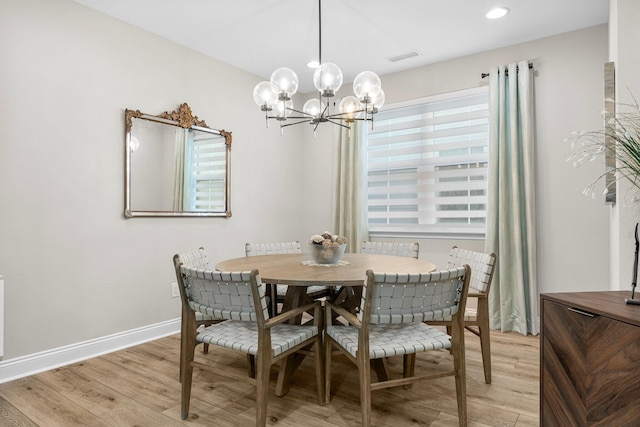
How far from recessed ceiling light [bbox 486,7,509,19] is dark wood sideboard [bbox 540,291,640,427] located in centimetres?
226

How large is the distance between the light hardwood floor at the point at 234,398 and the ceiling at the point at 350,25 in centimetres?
263

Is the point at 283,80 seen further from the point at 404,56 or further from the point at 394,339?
the point at 404,56

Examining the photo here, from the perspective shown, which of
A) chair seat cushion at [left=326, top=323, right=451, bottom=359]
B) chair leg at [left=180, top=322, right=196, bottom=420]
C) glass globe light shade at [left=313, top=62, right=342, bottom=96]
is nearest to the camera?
chair seat cushion at [left=326, top=323, right=451, bottom=359]

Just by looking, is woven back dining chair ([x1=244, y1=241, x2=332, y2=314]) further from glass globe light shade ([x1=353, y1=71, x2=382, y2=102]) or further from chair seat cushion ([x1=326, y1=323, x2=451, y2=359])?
glass globe light shade ([x1=353, y1=71, x2=382, y2=102])

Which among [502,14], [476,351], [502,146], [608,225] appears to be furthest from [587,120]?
[476,351]

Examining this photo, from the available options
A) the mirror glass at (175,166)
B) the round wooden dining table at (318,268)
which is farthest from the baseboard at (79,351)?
the round wooden dining table at (318,268)

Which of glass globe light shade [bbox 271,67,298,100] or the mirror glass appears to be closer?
glass globe light shade [bbox 271,67,298,100]

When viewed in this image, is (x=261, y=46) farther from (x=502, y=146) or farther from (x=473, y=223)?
(x=473, y=223)

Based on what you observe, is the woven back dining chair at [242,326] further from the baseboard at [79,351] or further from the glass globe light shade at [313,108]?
the glass globe light shade at [313,108]

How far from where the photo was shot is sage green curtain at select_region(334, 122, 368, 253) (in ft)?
14.3

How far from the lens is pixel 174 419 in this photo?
1994mm

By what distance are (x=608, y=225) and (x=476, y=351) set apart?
4.95ft

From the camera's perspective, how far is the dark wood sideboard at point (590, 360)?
1.36 metres

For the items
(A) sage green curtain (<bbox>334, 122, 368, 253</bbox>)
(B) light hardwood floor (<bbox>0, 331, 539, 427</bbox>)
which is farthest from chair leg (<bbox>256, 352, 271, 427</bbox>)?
(A) sage green curtain (<bbox>334, 122, 368, 253</bbox>)
